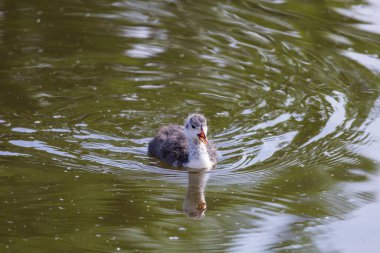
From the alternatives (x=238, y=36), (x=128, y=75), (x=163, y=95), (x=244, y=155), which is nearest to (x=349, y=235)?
(x=244, y=155)

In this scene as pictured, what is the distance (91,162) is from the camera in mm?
10008

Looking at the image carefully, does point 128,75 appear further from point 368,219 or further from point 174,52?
point 368,219

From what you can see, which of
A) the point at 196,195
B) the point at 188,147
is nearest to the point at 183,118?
the point at 188,147

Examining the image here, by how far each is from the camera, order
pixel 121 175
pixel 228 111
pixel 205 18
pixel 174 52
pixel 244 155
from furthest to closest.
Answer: pixel 205 18
pixel 174 52
pixel 228 111
pixel 244 155
pixel 121 175

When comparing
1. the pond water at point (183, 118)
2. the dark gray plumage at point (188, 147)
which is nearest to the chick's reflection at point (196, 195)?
the pond water at point (183, 118)

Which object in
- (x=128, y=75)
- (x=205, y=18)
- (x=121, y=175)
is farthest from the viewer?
(x=205, y=18)

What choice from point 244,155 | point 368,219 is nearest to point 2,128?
point 244,155

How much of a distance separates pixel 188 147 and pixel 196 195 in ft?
4.61

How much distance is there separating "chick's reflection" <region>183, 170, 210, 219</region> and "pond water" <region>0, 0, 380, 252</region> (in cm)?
3

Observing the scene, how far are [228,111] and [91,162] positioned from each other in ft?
8.15

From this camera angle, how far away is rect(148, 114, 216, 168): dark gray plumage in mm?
10266

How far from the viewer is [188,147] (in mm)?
10617

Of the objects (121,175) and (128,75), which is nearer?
(121,175)

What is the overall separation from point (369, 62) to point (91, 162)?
5223 mm
